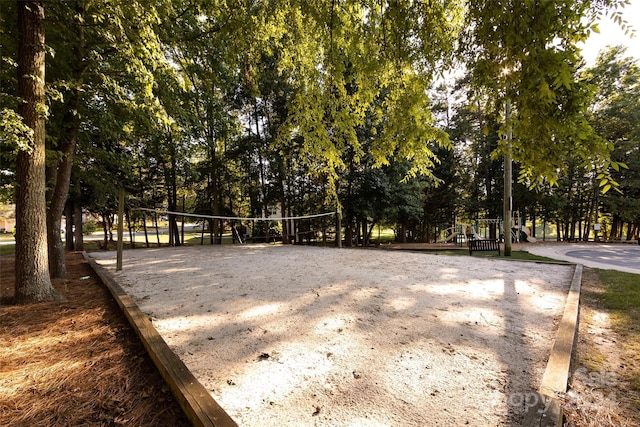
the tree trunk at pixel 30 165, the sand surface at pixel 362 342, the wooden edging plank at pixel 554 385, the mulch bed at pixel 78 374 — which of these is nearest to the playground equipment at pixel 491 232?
the sand surface at pixel 362 342

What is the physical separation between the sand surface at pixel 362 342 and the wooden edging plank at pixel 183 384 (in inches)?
5.5

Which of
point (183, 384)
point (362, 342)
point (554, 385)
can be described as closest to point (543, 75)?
point (554, 385)

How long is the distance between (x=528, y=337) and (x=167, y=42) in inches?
241

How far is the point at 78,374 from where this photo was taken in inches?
72.5

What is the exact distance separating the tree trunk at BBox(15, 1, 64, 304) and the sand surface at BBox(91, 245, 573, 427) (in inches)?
45.8

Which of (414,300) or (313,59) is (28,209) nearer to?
(313,59)

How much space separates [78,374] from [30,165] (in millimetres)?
2822

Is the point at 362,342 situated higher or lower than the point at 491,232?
higher

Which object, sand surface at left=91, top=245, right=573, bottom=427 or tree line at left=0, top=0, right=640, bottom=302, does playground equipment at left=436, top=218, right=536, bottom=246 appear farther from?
tree line at left=0, top=0, right=640, bottom=302

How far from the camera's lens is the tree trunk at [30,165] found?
3.27 meters

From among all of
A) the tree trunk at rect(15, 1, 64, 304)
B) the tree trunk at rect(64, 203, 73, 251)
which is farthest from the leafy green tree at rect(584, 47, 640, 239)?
the tree trunk at rect(64, 203, 73, 251)

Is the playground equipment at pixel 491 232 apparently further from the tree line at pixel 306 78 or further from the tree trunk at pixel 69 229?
the tree trunk at pixel 69 229

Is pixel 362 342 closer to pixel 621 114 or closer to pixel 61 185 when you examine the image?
pixel 61 185

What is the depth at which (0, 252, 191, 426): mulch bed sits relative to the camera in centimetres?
148
